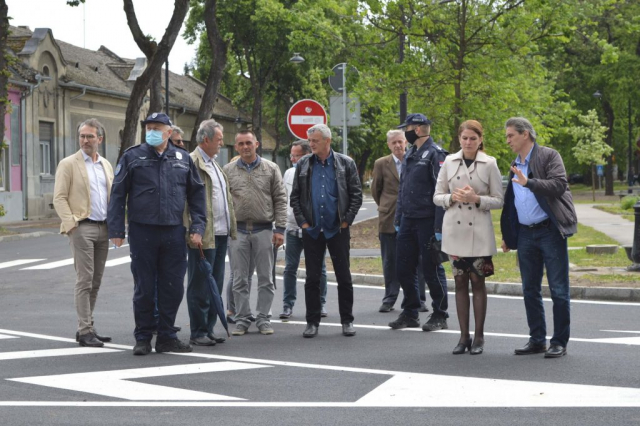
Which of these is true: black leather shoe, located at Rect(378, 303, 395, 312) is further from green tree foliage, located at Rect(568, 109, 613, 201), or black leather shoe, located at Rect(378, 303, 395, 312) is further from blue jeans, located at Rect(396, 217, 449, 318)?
green tree foliage, located at Rect(568, 109, 613, 201)

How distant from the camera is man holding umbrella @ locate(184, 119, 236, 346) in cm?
932

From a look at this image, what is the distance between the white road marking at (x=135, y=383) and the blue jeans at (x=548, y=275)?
2375 mm

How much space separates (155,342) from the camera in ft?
30.5

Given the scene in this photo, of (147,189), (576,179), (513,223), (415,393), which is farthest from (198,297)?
(576,179)

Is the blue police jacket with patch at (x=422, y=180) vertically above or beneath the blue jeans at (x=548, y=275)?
above

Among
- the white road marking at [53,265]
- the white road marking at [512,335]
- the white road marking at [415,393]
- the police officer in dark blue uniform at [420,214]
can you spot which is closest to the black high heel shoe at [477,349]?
the white road marking at [512,335]

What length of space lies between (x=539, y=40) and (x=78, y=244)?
15169mm

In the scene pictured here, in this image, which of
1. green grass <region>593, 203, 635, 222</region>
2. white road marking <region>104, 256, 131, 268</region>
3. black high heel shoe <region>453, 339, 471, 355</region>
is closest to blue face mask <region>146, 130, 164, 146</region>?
black high heel shoe <region>453, 339, 471, 355</region>

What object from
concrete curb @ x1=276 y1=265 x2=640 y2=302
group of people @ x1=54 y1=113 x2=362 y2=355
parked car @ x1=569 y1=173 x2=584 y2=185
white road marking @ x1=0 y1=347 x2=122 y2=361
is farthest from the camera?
parked car @ x1=569 y1=173 x2=584 y2=185

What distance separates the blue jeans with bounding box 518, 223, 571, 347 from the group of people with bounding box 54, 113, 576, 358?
0.03 ft

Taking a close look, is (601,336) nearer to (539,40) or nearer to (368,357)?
(368,357)

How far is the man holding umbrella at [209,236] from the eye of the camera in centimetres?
932

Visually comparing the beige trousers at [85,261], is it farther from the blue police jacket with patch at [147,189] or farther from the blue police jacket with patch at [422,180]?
the blue police jacket with patch at [422,180]

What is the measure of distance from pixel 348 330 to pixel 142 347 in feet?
6.83
